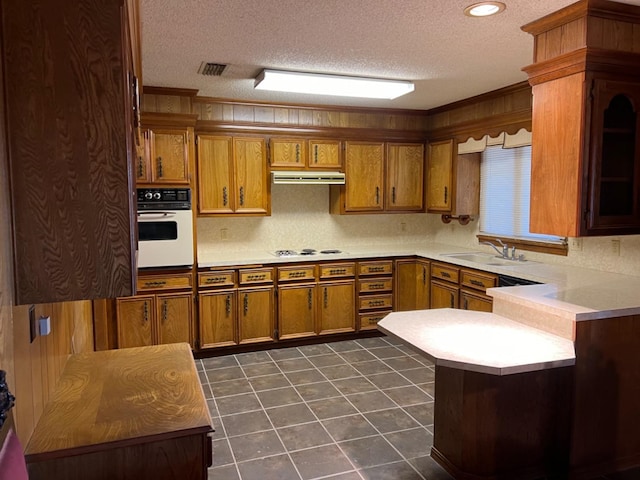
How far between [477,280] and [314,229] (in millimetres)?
1963

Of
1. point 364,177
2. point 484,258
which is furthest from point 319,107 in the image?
point 484,258

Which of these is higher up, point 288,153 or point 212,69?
point 212,69

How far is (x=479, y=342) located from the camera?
2.29 m

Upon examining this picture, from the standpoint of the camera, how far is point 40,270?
4.50 feet

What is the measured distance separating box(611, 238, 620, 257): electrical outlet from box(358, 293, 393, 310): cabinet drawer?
7.30 ft

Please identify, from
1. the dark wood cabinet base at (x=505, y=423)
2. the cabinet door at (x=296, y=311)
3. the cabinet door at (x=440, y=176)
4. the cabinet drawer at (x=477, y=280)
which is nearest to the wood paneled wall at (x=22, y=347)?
the dark wood cabinet base at (x=505, y=423)

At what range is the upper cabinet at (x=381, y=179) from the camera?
528 cm

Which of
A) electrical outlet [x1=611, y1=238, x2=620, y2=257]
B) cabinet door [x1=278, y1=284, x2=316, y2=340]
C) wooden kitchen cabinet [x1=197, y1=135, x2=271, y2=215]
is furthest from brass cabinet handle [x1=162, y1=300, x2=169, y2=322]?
electrical outlet [x1=611, y1=238, x2=620, y2=257]

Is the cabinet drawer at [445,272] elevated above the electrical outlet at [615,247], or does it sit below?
below

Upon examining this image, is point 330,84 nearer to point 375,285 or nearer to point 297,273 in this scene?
point 297,273

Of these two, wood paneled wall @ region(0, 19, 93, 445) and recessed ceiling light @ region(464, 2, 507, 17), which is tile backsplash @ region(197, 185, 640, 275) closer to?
recessed ceiling light @ region(464, 2, 507, 17)

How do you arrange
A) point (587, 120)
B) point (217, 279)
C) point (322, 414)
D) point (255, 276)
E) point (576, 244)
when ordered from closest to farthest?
1. point (587, 120)
2. point (322, 414)
3. point (576, 244)
4. point (217, 279)
5. point (255, 276)

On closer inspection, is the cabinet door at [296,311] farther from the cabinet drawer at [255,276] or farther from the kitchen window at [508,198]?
the kitchen window at [508,198]

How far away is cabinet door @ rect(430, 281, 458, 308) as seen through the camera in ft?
15.3
